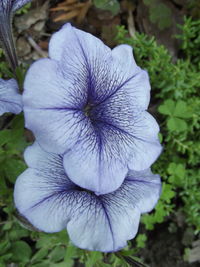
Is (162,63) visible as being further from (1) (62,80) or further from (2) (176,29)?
(1) (62,80)

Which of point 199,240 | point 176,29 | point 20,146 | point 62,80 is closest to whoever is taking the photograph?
point 62,80

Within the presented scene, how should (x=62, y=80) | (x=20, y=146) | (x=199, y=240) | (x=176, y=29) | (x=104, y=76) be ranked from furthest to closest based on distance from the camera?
(x=176, y=29) < (x=199, y=240) < (x=20, y=146) < (x=104, y=76) < (x=62, y=80)

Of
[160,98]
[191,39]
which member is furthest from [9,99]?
[191,39]

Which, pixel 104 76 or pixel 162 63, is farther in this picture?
pixel 162 63

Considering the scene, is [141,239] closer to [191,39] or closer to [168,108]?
[168,108]

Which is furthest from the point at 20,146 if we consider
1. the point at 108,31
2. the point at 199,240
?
the point at 199,240

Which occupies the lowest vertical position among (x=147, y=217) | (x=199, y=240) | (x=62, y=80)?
(x=199, y=240)
